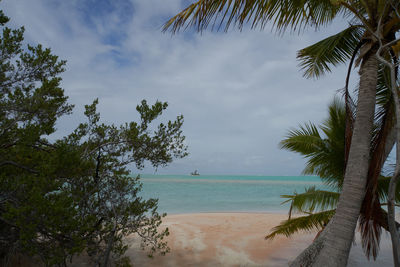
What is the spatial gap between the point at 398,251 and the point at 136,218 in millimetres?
3909

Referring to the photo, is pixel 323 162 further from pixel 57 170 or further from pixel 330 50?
pixel 57 170

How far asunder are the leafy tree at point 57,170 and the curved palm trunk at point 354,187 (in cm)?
274

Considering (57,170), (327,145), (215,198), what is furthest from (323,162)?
(215,198)

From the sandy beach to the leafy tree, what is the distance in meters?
2.89

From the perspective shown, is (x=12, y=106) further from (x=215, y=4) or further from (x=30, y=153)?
(x=215, y=4)

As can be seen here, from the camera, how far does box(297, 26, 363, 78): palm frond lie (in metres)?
4.86

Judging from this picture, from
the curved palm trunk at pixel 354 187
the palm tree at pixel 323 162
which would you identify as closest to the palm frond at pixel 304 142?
the palm tree at pixel 323 162

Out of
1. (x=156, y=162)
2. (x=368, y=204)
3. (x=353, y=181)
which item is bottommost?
(x=368, y=204)

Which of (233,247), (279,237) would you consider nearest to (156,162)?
(233,247)

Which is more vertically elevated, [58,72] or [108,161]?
[58,72]

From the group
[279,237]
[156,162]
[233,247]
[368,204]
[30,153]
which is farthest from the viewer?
[279,237]

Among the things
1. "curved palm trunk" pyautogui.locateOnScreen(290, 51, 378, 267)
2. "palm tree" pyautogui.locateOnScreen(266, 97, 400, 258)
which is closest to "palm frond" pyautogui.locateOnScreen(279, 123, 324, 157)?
"palm tree" pyautogui.locateOnScreen(266, 97, 400, 258)

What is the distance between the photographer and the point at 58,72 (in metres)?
4.49

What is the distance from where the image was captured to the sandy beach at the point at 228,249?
22.6 ft
